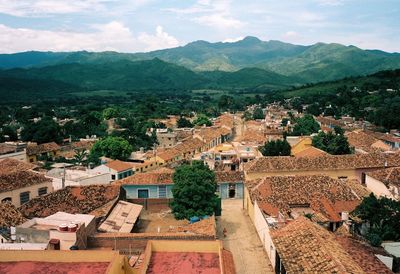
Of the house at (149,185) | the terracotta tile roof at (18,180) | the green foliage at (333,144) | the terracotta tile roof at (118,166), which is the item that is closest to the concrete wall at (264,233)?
the house at (149,185)

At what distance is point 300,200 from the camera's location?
25.7 meters

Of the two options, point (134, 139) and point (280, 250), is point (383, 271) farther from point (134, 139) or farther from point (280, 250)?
point (134, 139)

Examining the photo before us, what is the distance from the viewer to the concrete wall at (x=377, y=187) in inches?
1054

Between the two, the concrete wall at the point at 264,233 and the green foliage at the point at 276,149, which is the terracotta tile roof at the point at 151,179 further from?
the green foliage at the point at 276,149

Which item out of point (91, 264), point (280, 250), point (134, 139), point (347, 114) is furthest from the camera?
point (347, 114)

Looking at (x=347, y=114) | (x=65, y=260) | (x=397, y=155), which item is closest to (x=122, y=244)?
(x=65, y=260)

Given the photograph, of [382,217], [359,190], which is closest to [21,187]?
[382,217]

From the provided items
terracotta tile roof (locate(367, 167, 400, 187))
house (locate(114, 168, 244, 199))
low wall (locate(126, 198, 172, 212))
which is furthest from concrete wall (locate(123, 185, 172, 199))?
terracotta tile roof (locate(367, 167, 400, 187))

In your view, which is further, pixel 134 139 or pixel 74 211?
pixel 134 139

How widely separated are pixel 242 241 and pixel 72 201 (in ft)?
31.6

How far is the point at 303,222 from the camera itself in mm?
17297

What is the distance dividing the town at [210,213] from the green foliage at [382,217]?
45 mm

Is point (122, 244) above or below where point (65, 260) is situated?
below

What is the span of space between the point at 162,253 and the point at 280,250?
4.41 metres
